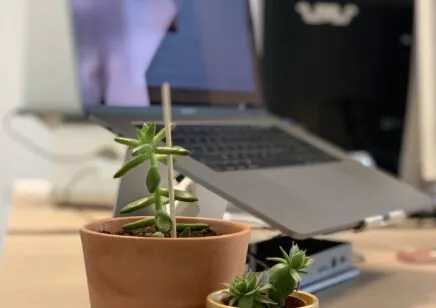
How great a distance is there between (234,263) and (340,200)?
30 cm

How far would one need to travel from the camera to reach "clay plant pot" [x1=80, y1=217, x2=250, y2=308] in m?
0.48

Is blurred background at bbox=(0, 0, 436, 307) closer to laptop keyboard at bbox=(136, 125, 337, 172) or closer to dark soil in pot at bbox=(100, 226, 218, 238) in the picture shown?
laptop keyboard at bbox=(136, 125, 337, 172)

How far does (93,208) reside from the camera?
1.37 m

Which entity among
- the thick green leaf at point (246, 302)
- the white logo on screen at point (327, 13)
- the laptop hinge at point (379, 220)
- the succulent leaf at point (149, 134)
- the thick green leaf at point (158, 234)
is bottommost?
the laptop hinge at point (379, 220)

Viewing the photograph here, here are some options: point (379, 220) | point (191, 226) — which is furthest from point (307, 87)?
point (191, 226)

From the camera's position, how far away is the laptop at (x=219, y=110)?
725 millimetres

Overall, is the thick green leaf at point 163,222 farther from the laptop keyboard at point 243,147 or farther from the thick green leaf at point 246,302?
the laptop keyboard at point 243,147

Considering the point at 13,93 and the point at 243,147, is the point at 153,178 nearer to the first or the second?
the point at 243,147

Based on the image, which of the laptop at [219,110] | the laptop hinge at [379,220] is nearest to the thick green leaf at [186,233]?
the laptop at [219,110]

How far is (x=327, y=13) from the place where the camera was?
1436mm

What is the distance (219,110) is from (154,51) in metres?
0.14

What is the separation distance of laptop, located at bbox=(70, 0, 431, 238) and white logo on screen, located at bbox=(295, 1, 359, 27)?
34cm

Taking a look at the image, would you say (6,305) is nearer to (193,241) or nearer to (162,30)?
(193,241)

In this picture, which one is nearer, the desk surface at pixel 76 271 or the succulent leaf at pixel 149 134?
the succulent leaf at pixel 149 134
